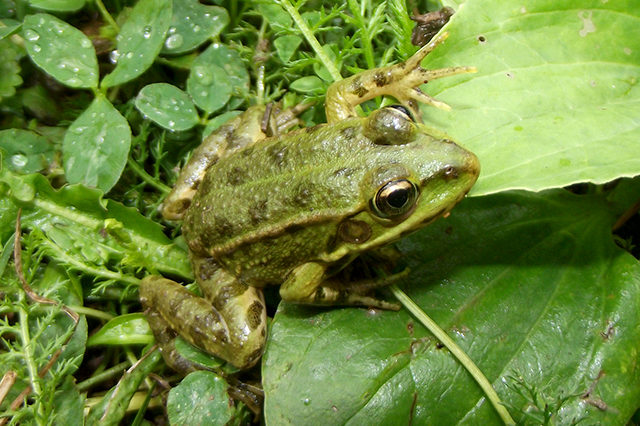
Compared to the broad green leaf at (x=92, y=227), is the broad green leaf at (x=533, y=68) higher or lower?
higher

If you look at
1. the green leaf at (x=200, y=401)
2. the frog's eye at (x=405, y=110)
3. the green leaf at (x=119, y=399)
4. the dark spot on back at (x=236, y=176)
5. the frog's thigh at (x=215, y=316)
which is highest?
the frog's eye at (x=405, y=110)

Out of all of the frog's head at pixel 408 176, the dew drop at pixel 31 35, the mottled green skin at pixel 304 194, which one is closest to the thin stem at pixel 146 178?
the mottled green skin at pixel 304 194

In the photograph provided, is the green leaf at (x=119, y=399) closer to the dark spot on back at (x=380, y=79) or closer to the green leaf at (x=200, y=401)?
the green leaf at (x=200, y=401)

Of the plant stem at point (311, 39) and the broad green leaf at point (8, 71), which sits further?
the broad green leaf at point (8, 71)

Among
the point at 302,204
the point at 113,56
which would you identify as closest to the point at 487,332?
the point at 302,204

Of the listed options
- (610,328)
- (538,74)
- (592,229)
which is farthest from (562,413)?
Result: (538,74)

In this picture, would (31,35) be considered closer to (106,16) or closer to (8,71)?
(8,71)
